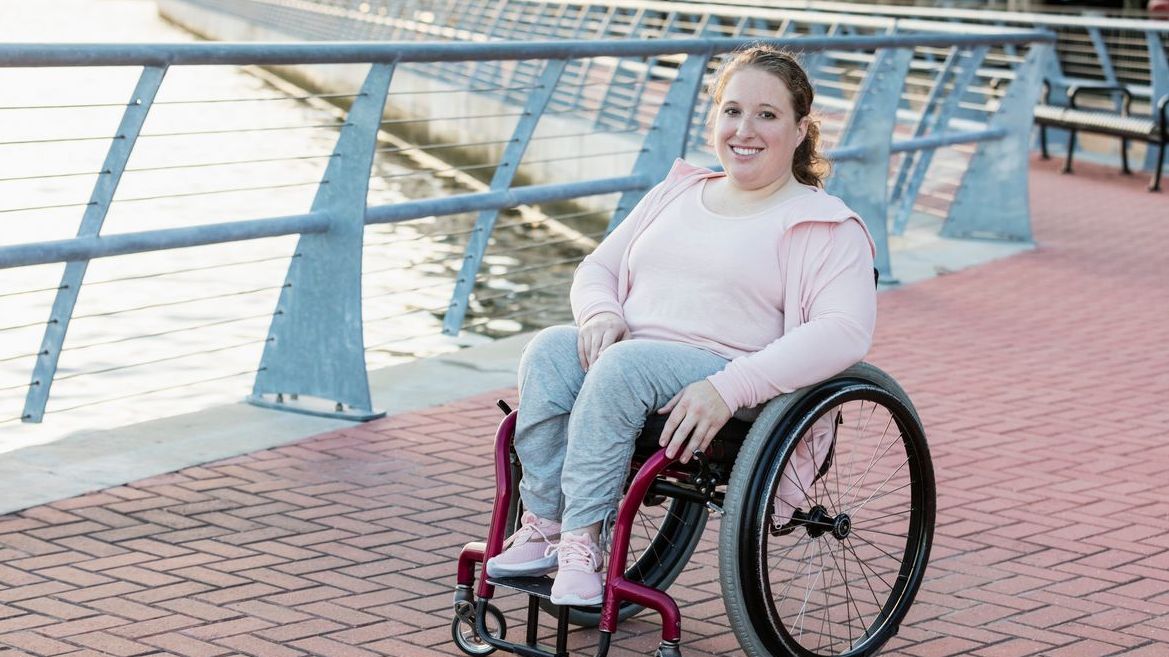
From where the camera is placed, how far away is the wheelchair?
3.37m

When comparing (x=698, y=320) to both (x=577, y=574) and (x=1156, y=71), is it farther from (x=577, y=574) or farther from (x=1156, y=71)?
(x=1156, y=71)

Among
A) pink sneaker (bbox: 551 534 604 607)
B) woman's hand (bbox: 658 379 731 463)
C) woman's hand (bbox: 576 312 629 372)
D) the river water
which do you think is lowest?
the river water

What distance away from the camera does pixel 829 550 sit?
4.18 metres

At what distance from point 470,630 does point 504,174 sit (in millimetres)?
3649

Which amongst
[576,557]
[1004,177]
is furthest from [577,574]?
[1004,177]

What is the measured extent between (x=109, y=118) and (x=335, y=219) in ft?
47.9

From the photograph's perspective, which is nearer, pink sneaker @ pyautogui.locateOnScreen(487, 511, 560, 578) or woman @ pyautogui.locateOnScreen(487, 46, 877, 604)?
woman @ pyautogui.locateOnScreen(487, 46, 877, 604)

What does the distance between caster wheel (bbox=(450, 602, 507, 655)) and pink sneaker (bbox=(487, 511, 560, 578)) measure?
139 millimetres

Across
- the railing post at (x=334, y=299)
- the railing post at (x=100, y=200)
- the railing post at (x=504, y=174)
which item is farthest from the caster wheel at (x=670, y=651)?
the railing post at (x=504, y=174)

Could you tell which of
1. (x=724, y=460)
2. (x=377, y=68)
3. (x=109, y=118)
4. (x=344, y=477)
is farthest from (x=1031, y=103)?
(x=109, y=118)

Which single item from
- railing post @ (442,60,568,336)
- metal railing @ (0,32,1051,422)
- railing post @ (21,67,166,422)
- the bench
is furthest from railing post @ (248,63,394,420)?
the bench

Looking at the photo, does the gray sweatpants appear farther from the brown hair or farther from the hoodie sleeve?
the brown hair

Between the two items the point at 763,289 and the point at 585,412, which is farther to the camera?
the point at 763,289

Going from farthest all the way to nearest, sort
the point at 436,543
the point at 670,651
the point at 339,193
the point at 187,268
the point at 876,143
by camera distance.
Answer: the point at 876,143 < the point at 187,268 < the point at 339,193 < the point at 436,543 < the point at 670,651
